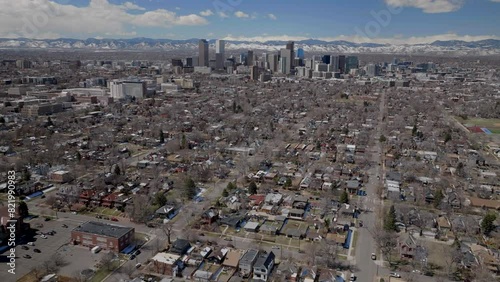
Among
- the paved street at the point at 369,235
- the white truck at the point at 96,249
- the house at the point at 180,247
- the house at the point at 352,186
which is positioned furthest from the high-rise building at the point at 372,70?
the white truck at the point at 96,249

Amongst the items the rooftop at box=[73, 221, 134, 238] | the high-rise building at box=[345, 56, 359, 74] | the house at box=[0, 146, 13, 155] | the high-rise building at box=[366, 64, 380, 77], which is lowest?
the rooftop at box=[73, 221, 134, 238]

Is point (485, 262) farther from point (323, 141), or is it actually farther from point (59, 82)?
point (59, 82)

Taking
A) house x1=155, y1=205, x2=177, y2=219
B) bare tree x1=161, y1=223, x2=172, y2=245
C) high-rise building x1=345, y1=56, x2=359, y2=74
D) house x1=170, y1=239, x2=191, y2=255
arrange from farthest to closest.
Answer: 1. high-rise building x1=345, y1=56, x2=359, y2=74
2. house x1=155, y1=205, x2=177, y2=219
3. bare tree x1=161, y1=223, x2=172, y2=245
4. house x1=170, y1=239, x2=191, y2=255

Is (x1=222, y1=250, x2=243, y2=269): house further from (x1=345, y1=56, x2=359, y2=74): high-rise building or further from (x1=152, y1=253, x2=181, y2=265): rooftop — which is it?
(x1=345, y1=56, x2=359, y2=74): high-rise building

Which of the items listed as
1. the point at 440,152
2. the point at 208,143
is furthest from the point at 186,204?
the point at 440,152

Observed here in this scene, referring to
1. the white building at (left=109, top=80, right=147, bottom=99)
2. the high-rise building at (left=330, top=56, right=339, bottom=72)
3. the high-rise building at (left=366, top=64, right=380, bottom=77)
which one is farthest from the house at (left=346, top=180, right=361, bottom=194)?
the high-rise building at (left=330, top=56, right=339, bottom=72)

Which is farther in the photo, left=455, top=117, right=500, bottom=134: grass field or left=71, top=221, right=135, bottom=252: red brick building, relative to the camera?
left=455, top=117, right=500, bottom=134: grass field
